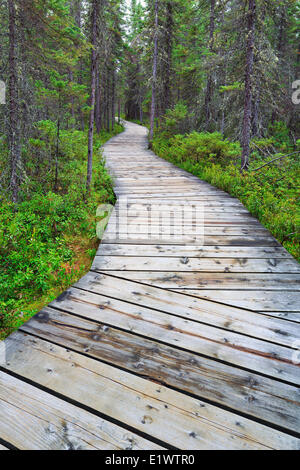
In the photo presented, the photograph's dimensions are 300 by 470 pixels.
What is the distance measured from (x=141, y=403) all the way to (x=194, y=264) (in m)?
2.22

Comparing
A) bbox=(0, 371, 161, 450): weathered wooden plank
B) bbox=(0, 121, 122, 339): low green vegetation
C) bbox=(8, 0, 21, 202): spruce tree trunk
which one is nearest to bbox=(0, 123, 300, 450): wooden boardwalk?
bbox=(0, 371, 161, 450): weathered wooden plank

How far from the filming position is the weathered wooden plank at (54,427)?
160cm

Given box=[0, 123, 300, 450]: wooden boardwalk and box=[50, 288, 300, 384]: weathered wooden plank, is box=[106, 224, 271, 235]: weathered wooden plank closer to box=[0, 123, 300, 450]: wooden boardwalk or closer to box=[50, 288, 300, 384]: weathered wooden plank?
box=[0, 123, 300, 450]: wooden boardwalk

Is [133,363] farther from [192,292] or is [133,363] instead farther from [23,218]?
[23,218]

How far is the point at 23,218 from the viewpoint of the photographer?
5453 mm

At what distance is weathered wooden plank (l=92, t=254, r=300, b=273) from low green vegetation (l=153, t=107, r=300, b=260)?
0.86 m

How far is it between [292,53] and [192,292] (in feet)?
106

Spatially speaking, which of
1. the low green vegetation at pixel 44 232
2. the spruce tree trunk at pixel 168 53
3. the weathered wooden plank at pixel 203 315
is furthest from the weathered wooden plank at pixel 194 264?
the spruce tree trunk at pixel 168 53

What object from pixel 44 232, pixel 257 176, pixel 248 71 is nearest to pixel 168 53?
pixel 248 71

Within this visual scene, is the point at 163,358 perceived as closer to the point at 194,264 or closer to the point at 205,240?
the point at 194,264

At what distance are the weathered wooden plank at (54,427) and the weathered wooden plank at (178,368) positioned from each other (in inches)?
17.9

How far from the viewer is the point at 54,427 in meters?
1.69

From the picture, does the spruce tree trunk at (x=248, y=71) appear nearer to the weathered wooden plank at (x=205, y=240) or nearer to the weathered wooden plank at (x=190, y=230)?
the weathered wooden plank at (x=190, y=230)

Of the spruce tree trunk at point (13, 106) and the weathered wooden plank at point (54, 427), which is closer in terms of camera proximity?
the weathered wooden plank at point (54, 427)
